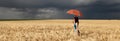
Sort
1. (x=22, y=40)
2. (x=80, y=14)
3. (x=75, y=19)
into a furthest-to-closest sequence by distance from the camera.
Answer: (x=75, y=19), (x=80, y=14), (x=22, y=40)

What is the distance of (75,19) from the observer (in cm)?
1709

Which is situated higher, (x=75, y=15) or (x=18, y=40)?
(x=75, y=15)

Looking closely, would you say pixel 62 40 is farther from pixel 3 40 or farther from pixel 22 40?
pixel 3 40

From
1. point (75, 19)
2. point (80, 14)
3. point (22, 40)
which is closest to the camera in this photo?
point (22, 40)

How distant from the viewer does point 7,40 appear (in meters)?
13.1

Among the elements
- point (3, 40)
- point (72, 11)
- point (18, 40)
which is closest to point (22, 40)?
point (18, 40)

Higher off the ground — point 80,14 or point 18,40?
point 80,14

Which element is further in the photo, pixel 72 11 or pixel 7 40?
pixel 72 11

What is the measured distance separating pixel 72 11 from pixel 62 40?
3178mm

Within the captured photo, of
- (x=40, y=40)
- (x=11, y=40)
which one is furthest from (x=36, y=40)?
(x=11, y=40)

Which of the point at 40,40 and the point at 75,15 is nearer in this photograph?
the point at 40,40

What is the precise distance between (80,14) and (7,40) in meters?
5.19

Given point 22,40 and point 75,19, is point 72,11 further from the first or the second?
point 22,40

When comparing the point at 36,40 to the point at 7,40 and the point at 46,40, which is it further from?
the point at 7,40
